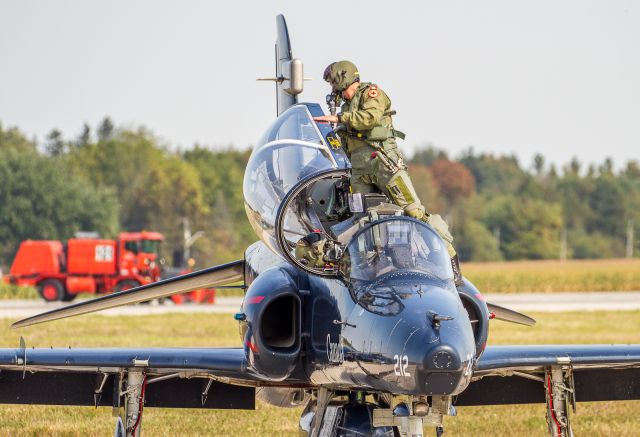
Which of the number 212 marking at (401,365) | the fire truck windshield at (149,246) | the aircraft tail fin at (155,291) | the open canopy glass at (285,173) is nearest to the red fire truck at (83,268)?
the fire truck windshield at (149,246)

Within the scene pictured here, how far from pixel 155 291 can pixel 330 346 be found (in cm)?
374

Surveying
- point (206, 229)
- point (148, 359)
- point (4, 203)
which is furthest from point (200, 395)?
point (206, 229)

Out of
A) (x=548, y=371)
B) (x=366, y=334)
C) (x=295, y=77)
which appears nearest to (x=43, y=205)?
(x=295, y=77)

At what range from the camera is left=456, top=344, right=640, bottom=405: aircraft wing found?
1125cm

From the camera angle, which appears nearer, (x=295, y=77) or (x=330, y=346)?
(x=330, y=346)

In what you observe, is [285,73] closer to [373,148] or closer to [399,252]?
[373,148]

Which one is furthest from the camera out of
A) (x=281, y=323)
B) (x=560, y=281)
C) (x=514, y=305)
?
(x=560, y=281)

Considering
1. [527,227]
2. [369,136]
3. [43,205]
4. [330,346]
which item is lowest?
[527,227]

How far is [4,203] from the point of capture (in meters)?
84.4

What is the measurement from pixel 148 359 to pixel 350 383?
8.24ft

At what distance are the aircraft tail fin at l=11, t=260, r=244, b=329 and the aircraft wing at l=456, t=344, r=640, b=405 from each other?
2.76m

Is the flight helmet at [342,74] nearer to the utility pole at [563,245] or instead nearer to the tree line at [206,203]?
the tree line at [206,203]

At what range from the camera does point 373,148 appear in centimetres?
1041

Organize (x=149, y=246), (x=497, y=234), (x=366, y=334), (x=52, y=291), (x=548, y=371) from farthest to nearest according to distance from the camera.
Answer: (x=497, y=234) → (x=149, y=246) → (x=52, y=291) → (x=548, y=371) → (x=366, y=334)
